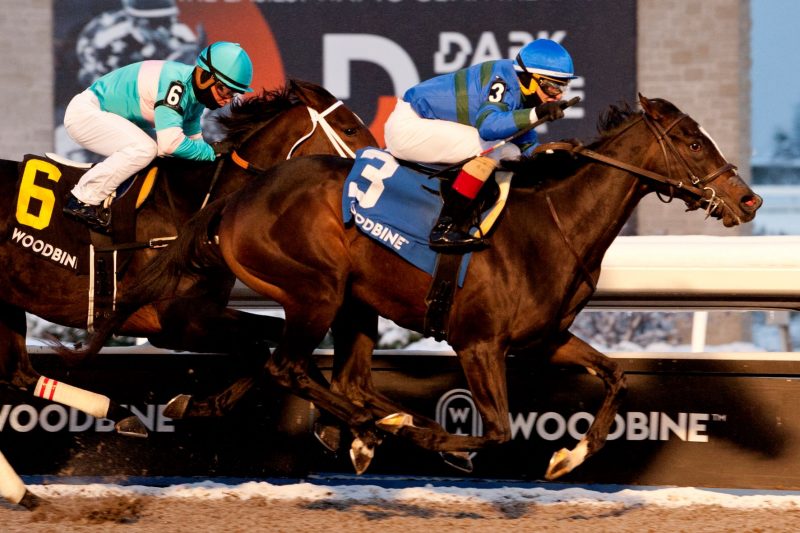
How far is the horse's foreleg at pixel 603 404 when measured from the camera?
4.16 metres

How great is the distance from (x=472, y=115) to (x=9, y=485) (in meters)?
2.01

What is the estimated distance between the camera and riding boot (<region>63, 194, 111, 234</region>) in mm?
4645

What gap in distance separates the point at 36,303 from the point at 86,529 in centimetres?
99

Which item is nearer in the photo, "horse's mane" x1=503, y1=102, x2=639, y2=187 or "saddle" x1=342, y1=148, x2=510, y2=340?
"saddle" x1=342, y1=148, x2=510, y2=340

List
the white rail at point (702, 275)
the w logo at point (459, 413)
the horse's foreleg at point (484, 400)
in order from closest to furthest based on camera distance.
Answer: the horse's foreleg at point (484, 400)
the w logo at point (459, 413)
the white rail at point (702, 275)

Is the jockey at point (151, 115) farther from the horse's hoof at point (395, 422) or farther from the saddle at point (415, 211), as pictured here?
the horse's hoof at point (395, 422)

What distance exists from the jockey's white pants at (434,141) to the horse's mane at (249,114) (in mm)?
887

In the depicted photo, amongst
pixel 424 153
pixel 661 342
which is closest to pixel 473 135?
pixel 424 153

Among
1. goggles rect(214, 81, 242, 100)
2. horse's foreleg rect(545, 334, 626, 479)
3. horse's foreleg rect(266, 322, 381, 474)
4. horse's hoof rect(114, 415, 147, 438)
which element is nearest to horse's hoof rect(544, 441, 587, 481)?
horse's foreleg rect(545, 334, 626, 479)

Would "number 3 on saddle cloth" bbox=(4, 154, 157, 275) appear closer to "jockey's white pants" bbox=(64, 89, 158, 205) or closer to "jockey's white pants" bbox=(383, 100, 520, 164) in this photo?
"jockey's white pants" bbox=(64, 89, 158, 205)

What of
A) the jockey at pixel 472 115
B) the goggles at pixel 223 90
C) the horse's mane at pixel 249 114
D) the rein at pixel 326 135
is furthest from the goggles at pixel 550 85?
the horse's mane at pixel 249 114

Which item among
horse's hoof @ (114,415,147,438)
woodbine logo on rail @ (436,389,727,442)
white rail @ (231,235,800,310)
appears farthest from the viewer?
white rail @ (231,235,800,310)

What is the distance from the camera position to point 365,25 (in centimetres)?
959

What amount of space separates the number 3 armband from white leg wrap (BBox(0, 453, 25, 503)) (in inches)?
55.1
